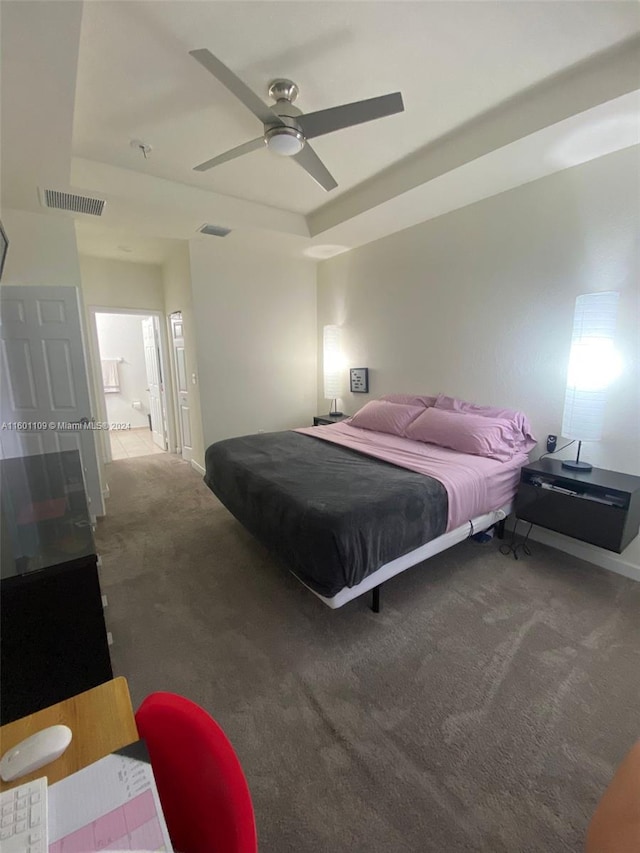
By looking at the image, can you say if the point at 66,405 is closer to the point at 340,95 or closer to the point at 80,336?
the point at 80,336

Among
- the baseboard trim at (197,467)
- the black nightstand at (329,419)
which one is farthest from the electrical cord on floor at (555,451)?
the baseboard trim at (197,467)

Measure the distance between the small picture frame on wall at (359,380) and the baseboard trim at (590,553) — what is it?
88.9 inches

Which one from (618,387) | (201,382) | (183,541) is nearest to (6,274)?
(201,382)

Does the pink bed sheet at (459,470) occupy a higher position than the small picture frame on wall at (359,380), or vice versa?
the small picture frame on wall at (359,380)

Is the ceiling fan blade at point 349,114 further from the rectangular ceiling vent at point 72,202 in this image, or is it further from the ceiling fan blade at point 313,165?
the rectangular ceiling vent at point 72,202

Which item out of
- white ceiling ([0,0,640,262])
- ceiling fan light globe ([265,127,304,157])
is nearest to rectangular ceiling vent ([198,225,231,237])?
white ceiling ([0,0,640,262])

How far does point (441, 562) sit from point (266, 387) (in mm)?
2944

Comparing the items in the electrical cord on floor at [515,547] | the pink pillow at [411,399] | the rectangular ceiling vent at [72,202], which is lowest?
the electrical cord on floor at [515,547]

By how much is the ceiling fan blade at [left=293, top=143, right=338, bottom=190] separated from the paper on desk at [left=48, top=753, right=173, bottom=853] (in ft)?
8.36

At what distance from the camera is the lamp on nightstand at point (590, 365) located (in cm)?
226

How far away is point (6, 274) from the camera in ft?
9.71

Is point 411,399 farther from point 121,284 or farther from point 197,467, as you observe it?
point 121,284

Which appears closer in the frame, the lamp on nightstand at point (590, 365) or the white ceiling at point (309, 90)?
the white ceiling at point (309, 90)

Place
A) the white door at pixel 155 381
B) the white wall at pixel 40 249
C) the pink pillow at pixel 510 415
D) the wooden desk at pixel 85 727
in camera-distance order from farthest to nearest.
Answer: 1. the white door at pixel 155 381
2. the white wall at pixel 40 249
3. the pink pillow at pixel 510 415
4. the wooden desk at pixel 85 727
